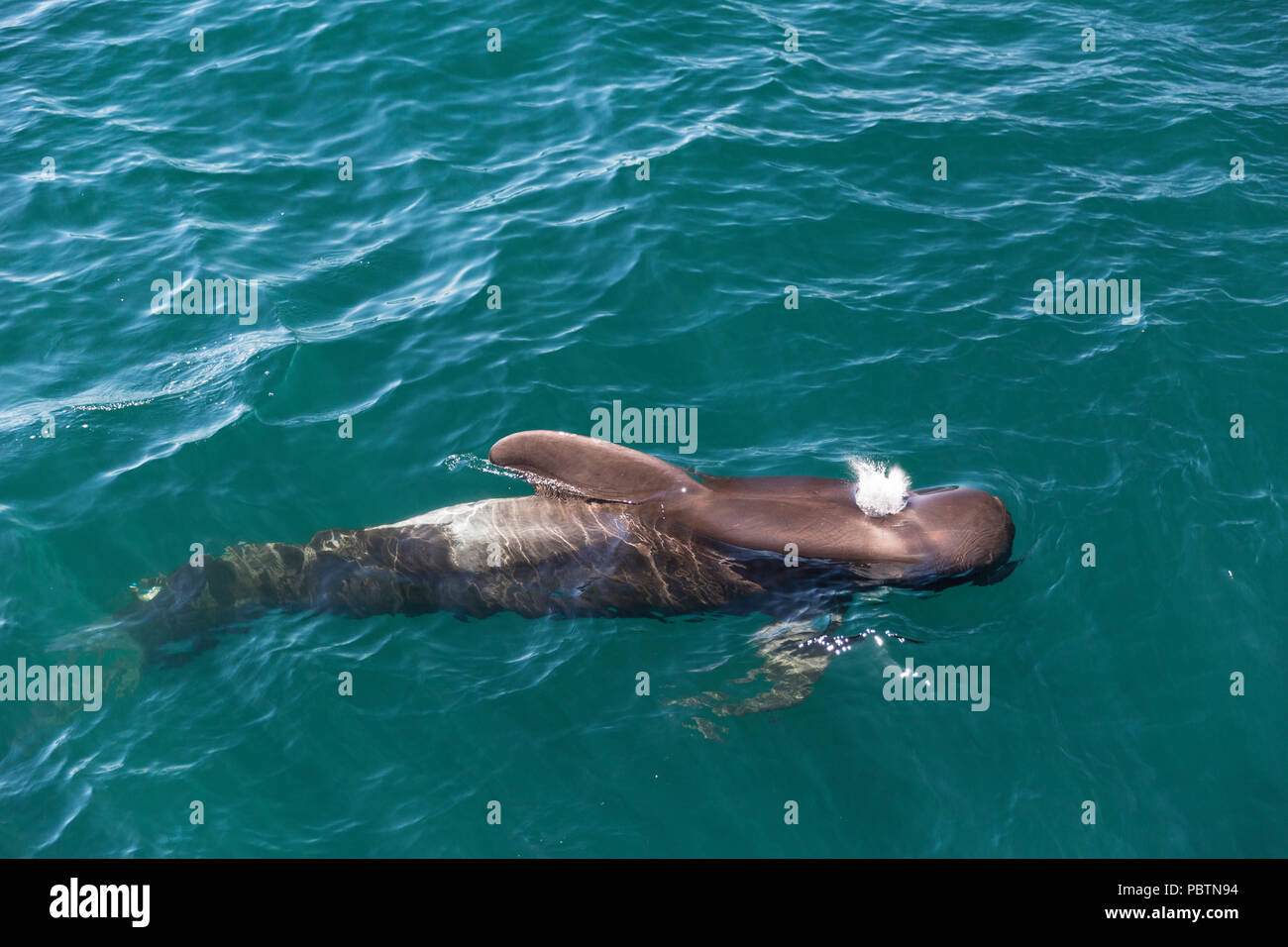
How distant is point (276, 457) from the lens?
14.1 metres

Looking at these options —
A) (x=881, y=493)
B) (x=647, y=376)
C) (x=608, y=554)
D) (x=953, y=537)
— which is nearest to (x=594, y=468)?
(x=608, y=554)

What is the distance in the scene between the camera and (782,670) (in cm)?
1175

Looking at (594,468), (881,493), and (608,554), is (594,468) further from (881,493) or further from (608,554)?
(881,493)

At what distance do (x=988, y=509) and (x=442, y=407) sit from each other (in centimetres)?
715

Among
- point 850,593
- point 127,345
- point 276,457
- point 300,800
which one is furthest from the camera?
point 127,345

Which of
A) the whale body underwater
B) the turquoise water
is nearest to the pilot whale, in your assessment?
the whale body underwater

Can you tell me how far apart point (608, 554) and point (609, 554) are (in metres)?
0.01

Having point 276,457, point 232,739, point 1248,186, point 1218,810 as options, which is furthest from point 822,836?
point 1248,186

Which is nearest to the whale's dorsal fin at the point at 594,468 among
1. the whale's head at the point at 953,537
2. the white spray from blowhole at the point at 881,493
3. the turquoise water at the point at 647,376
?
the turquoise water at the point at 647,376

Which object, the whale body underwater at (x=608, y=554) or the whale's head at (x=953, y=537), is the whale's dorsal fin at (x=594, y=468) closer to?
the whale body underwater at (x=608, y=554)

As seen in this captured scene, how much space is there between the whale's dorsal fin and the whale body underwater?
0.05 feet

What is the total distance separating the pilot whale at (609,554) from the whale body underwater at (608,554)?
2 centimetres

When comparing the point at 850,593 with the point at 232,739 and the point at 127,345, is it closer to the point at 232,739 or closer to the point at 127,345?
the point at 232,739
